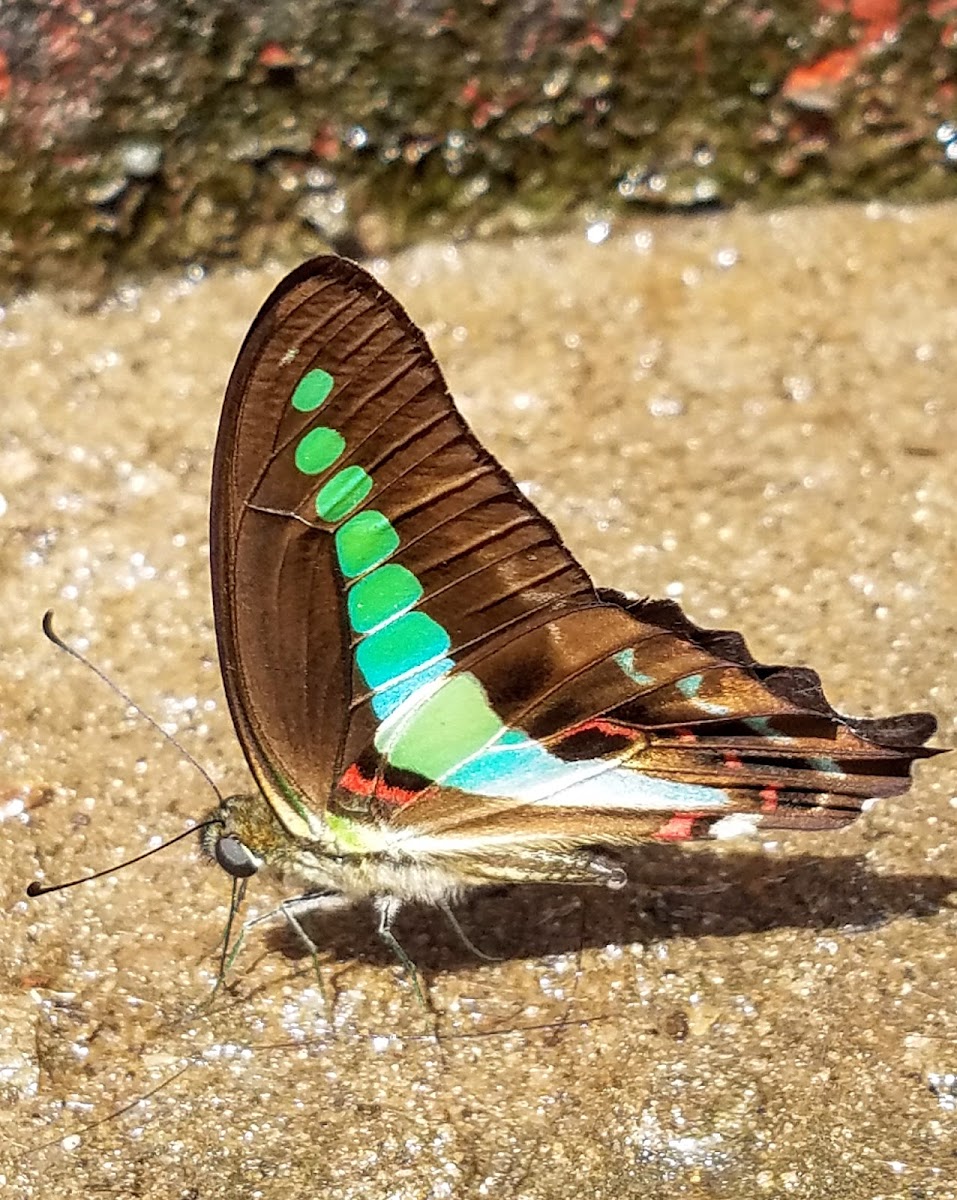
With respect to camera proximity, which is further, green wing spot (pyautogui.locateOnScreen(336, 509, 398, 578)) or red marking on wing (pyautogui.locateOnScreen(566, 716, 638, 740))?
red marking on wing (pyautogui.locateOnScreen(566, 716, 638, 740))

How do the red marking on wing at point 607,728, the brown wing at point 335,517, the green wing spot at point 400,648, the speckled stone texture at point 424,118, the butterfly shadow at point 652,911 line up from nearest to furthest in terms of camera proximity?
1. the brown wing at point 335,517
2. the green wing spot at point 400,648
3. the red marking on wing at point 607,728
4. the butterfly shadow at point 652,911
5. the speckled stone texture at point 424,118

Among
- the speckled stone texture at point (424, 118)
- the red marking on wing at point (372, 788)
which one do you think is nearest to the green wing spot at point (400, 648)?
the red marking on wing at point (372, 788)

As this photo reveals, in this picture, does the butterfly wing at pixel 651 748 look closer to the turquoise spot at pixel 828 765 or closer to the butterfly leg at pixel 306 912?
the turquoise spot at pixel 828 765

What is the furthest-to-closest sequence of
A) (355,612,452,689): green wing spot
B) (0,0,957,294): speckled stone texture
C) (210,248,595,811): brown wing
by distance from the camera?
(0,0,957,294): speckled stone texture < (355,612,452,689): green wing spot < (210,248,595,811): brown wing

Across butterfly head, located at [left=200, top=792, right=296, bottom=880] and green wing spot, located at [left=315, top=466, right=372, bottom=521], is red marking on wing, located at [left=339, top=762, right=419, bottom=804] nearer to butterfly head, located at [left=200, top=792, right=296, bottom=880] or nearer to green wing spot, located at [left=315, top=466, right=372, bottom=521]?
butterfly head, located at [left=200, top=792, right=296, bottom=880]

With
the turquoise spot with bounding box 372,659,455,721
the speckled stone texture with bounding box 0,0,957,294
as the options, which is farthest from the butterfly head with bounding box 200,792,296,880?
the speckled stone texture with bounding box 0,0,957,294

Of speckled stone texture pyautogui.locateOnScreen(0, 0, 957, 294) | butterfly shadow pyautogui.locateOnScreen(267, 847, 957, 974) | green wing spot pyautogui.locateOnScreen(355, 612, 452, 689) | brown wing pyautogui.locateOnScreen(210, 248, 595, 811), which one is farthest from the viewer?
speckled stone texture pyautogui.locateOnScreen(0, 0, 957, 294)

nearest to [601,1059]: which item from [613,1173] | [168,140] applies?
[613,1173]
